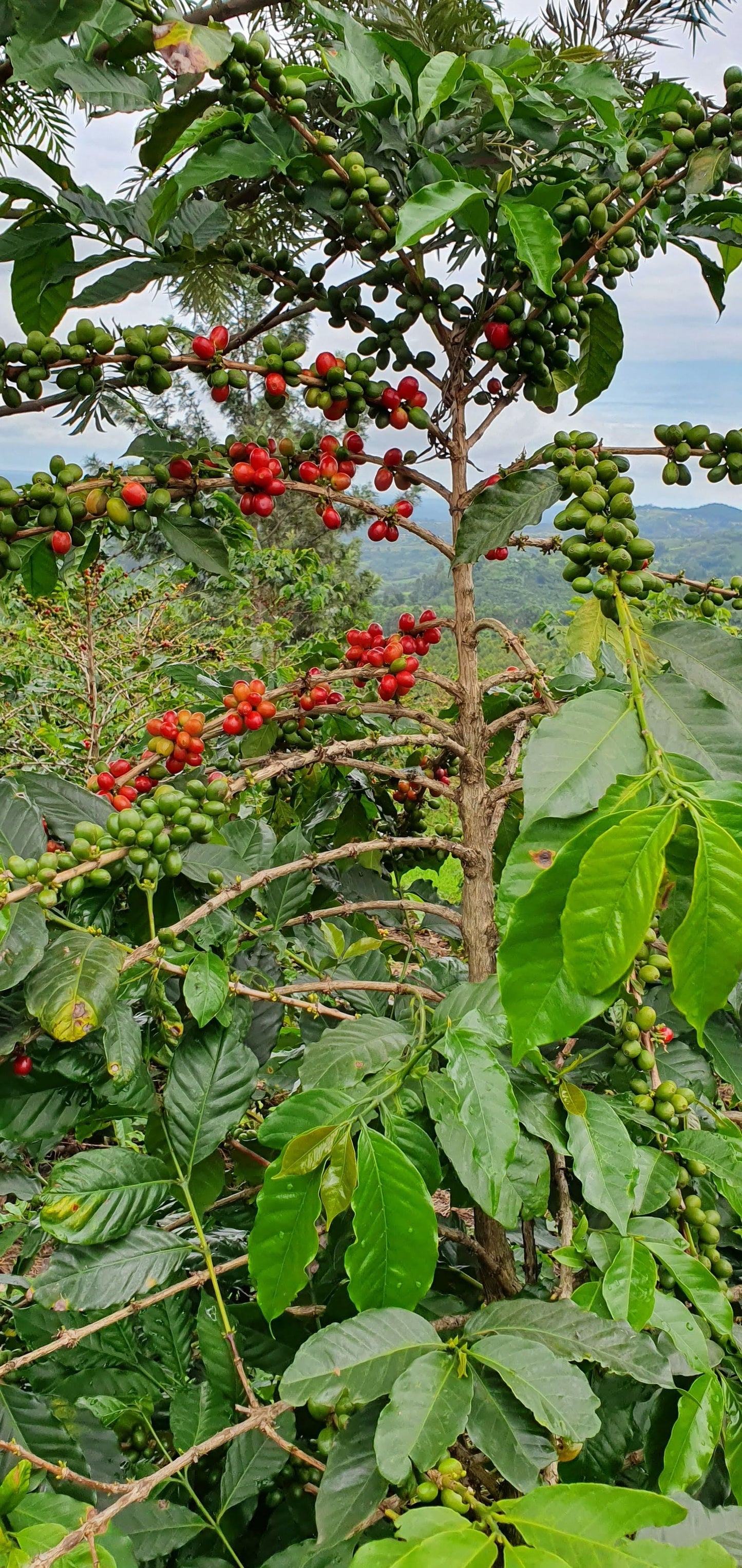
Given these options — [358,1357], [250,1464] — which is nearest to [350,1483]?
[358,1357]

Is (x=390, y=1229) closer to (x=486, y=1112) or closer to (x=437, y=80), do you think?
(x=486, y=1112)

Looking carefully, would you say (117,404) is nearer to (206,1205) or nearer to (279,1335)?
(206,1205)

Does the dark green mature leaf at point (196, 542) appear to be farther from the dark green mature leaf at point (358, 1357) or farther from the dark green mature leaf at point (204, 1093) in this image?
the dark green mature leaf at point (358, 1357)

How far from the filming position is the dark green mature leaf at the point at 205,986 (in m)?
0.68

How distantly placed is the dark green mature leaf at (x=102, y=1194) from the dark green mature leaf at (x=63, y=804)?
27 cm

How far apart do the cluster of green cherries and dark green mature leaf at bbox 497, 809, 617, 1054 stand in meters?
0.24

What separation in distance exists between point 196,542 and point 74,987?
437mm

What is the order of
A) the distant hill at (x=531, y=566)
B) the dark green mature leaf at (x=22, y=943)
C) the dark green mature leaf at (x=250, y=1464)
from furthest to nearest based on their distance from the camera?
1. the distant hill at (x=531, y=566)
2. the dark green mature leaf at (x=250, y=1464)
3. the dark green mature leaf at (x=22, y=943)

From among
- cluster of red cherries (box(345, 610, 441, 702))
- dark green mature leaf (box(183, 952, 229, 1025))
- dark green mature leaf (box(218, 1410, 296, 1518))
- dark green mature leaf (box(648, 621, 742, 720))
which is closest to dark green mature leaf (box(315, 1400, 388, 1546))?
dark green mature leaf (box(218, 1410, 296, 1518))

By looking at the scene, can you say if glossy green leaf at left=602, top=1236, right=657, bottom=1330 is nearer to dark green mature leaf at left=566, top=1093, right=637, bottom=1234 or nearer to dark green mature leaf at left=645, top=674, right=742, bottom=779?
dark green mature leaf at left=566, top=1093, right=637, bottom=1234

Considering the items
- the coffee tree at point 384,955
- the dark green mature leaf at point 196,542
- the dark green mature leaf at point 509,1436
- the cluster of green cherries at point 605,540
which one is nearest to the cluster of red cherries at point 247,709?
the coffee tree at point 384,955

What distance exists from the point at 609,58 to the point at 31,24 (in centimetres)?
→ 484

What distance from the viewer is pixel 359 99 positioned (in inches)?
Answer: 29.2

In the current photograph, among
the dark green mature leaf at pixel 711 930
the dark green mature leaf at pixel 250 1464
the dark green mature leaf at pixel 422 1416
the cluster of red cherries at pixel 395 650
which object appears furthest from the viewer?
the cluster of red cherries at pixel 395 650
